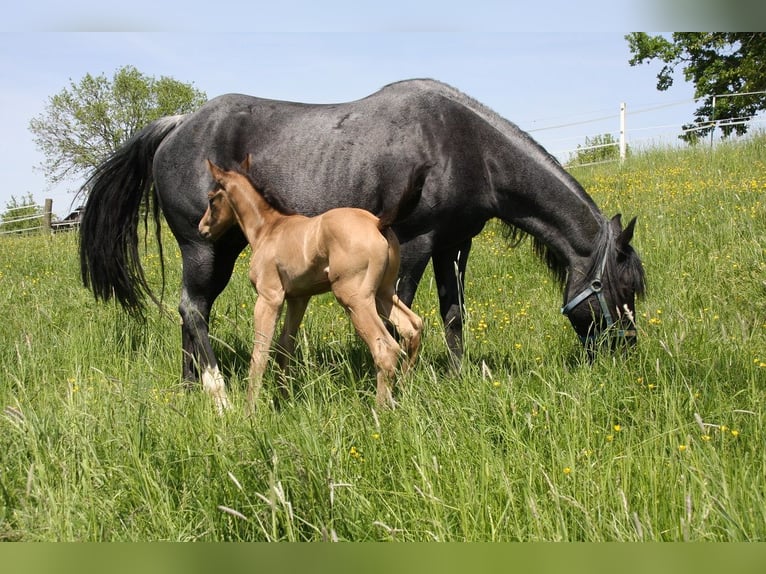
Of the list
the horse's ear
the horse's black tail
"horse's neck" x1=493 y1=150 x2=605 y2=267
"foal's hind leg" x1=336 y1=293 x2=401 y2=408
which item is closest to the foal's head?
the horse's black tail

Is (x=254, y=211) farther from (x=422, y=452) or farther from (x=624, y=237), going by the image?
(x=624, y=237)

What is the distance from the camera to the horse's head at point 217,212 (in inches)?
179

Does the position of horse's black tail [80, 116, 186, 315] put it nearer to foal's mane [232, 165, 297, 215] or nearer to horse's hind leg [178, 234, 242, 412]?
horse's hind leg [178, 234, 242, 412]

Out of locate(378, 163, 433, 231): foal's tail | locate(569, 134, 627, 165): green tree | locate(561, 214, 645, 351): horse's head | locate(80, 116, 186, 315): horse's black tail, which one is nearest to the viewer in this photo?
locate(378, 163, 433, 231): foal's tail

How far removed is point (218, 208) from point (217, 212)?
0.03 meters

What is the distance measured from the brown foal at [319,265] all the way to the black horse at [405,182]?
0.33 m

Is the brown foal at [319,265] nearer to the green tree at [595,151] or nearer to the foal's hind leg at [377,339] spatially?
the foal's hind leg at [377,339]

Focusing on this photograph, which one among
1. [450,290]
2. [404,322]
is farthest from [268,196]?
[450,290]

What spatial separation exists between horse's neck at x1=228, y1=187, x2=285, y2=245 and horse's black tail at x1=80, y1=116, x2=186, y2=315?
1.40 m

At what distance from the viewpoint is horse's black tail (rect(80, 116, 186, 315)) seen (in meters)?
5.52

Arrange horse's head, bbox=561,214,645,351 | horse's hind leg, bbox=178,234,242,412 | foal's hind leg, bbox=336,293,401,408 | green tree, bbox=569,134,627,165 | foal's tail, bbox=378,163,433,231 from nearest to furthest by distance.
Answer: foal's hind leg, bbox=336,293,401,408, foal's tail, bbox=378,163,433,231, horse's head, bbox=561,214,645,351, horse's hind leg, bbox=178,234,242,412, green tree, bbox=569,134,627,165

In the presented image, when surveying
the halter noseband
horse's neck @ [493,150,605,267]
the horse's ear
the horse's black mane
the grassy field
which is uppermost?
horse's neck @ [493,150,605,267]

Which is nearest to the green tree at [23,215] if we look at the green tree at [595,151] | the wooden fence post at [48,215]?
the wooden fence post at [48,215]

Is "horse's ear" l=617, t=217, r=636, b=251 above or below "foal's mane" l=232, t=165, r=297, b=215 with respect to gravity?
below
